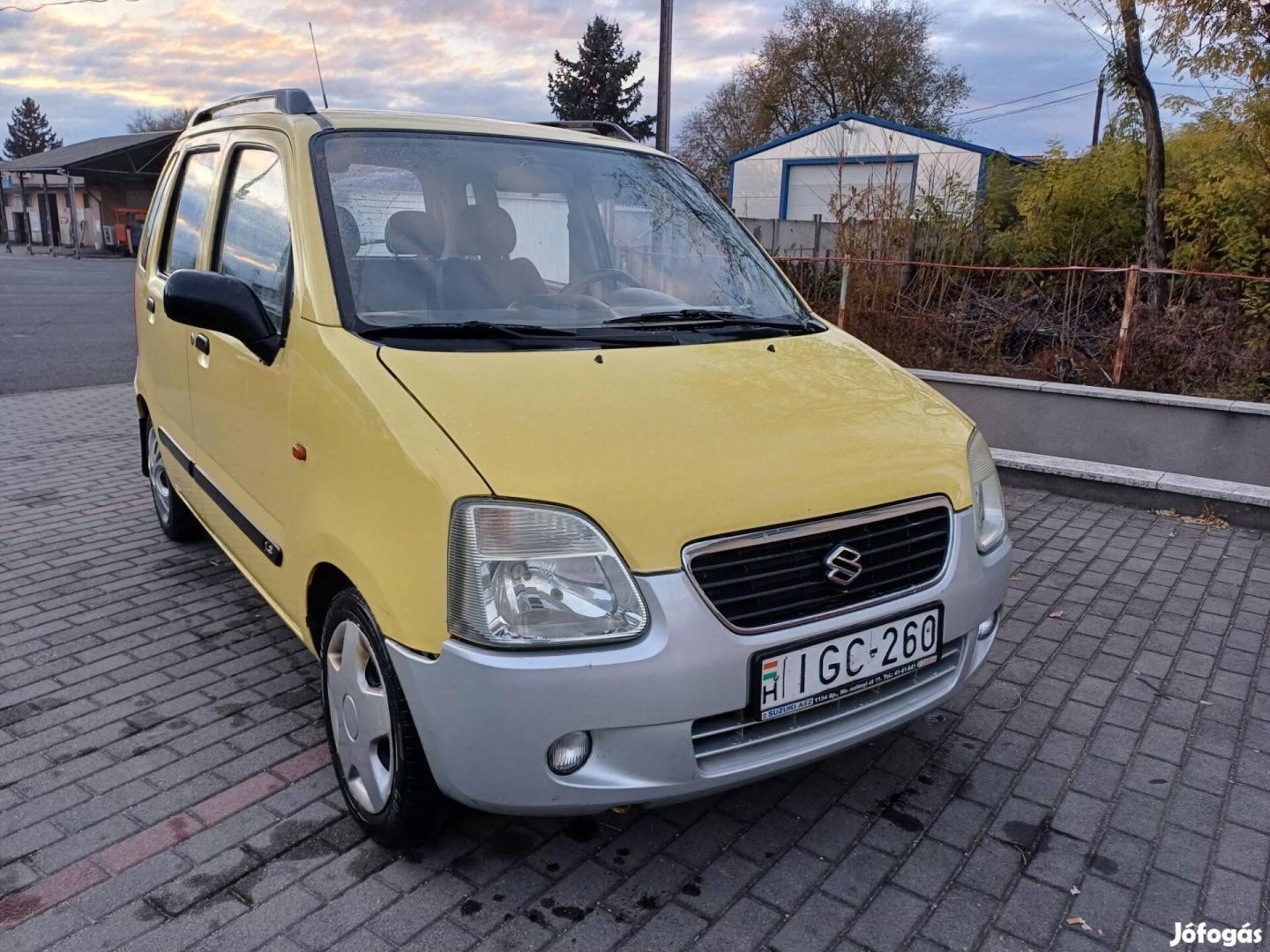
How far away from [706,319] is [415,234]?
0.96m

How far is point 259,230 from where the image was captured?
3158 millimetres

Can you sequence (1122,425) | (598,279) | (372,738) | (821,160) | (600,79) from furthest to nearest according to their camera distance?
(600,79) → (821,160) → (1122,425) → (598,279) → (372,738)

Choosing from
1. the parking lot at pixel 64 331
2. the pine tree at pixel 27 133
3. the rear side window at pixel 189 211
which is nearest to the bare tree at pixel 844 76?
the parking lot at pixel 64 331

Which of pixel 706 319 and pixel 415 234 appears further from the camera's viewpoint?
pixel 706 319

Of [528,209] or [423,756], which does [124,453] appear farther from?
[423,756]

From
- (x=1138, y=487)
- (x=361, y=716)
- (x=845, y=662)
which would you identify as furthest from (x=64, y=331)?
(x=845, y=662)

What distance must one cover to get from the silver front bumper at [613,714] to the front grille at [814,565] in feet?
0.16

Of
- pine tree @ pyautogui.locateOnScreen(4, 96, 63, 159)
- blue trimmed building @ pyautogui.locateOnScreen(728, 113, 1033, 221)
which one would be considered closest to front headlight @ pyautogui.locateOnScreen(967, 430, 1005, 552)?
blue trimmed building @ pyautogui.locateOnScreen(728, 113, 1033, 221)

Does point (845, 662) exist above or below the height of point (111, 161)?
below

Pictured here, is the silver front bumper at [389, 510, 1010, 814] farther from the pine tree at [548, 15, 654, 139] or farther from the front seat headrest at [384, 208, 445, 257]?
the pine tree at [548, 15, 654, 139]

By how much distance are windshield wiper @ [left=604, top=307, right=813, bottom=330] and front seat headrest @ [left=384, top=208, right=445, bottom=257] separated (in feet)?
1.95

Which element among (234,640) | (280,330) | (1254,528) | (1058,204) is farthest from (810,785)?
(1058,204)

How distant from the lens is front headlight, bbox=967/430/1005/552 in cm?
268

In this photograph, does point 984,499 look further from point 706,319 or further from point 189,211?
point 189,211
